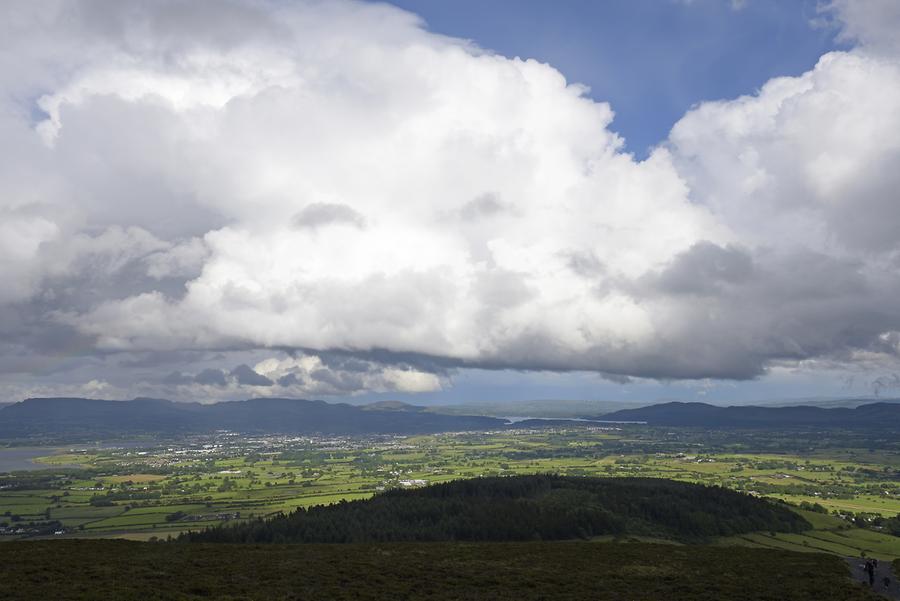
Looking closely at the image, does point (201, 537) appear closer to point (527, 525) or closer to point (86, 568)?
point (527, 525)

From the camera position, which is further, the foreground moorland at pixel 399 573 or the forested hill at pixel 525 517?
the forested hill at pixel 525 517

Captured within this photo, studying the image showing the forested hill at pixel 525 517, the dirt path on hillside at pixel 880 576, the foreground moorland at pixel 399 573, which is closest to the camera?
the foreground moorland at pixel 399 573

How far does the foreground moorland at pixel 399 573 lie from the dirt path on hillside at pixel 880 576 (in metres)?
1.63

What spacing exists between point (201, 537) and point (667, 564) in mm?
110222

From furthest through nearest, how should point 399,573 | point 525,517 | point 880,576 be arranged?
point 525,517 < point 880,576 < point 399,573

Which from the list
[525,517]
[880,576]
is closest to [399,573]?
[880,576]

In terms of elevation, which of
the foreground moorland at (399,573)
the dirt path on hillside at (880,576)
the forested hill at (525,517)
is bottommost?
the forested hill at (525,517)

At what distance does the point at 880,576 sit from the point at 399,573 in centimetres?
5613

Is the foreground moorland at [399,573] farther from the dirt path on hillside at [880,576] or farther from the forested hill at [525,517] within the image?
the forested hill at [525,517]

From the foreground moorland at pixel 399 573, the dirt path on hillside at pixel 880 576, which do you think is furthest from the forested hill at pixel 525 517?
the dirt path on hillside at pixel 880 576

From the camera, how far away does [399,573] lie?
58.8 metres

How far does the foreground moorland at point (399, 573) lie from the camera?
48.7 m

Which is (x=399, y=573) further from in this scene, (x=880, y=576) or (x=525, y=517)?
(x=525, y=517)

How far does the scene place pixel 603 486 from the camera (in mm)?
190625
